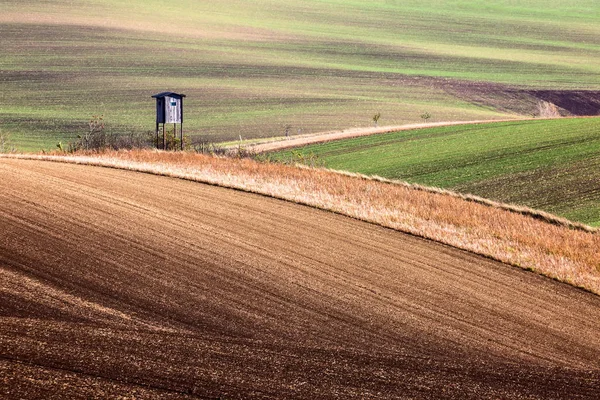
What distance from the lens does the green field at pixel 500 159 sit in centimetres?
2852

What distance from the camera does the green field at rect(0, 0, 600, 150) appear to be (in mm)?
60812

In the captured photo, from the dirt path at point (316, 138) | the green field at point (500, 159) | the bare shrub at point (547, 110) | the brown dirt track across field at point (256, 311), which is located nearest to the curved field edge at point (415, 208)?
A: the brown dirt track across field at point (256, 311)

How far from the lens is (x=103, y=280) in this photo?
10938 millimetres

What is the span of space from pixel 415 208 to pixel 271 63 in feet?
212

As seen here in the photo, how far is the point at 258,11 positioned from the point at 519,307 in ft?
354

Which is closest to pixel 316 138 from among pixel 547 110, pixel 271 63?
pixel 547 110

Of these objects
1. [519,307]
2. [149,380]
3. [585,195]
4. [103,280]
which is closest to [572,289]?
[519,307]

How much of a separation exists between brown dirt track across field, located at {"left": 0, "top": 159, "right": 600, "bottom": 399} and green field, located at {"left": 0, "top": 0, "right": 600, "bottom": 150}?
113 ft

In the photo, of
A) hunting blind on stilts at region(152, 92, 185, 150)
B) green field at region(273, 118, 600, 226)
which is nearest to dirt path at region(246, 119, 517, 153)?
green field at region(273, 118, 600, 226)

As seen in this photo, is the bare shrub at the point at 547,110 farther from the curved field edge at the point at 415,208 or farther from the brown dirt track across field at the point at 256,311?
the brown dirt track across field at the point at 256,311

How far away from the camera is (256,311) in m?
10.4

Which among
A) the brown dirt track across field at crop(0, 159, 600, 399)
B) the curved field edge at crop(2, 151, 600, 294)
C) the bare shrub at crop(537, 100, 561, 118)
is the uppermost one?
the brown dirt track across field at crop(0, 159, 600, 399)

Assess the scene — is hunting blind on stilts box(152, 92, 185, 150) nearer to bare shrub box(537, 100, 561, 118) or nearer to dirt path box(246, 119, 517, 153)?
dirt path box(246, 119, 517, 153)

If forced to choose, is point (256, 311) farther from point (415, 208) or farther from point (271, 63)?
point (271, 63)
